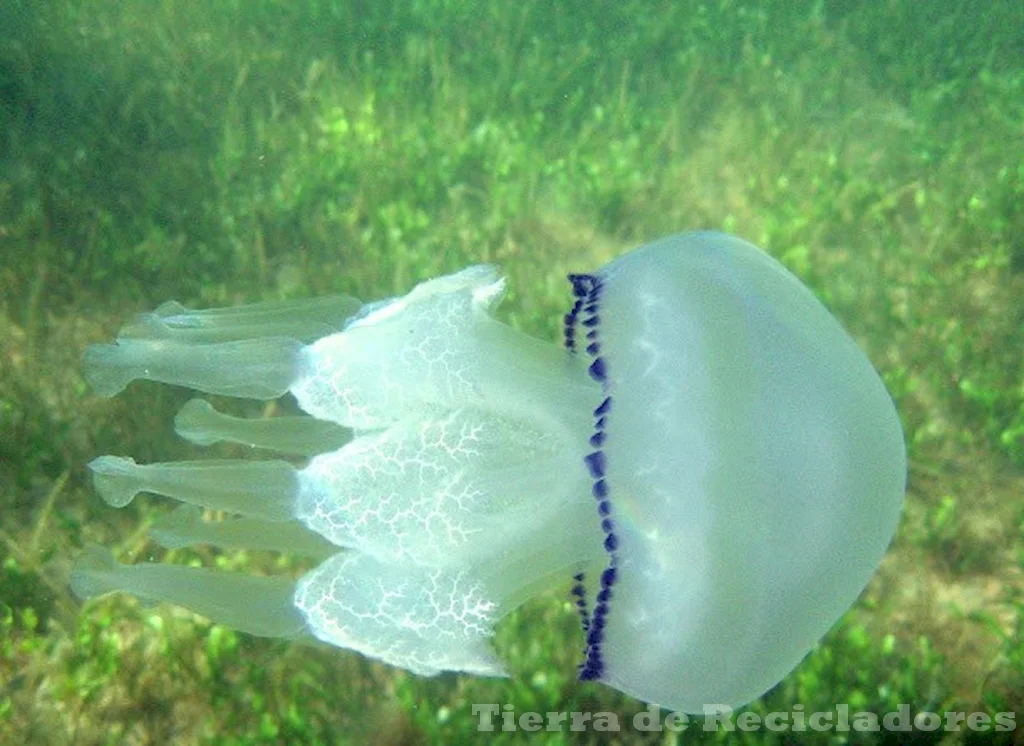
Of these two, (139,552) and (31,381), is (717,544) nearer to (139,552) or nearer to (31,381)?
(139,552)

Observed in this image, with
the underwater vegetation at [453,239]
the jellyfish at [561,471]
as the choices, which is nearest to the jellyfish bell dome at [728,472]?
the jellyfish at [561,471]

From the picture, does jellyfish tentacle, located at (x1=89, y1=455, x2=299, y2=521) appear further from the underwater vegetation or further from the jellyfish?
the underwater vegetation

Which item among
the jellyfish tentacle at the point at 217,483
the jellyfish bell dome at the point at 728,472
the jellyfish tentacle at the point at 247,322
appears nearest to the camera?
the jellyfish bell dome at the point at 728,472

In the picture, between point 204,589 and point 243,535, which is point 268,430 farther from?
point 204,589

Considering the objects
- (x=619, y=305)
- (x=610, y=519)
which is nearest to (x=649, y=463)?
(x=610, y=519)

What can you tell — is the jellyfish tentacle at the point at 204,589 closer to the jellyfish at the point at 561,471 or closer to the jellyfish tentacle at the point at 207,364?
the jellyfish at the point at 561,471

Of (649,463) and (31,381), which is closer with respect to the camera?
(649,463)
